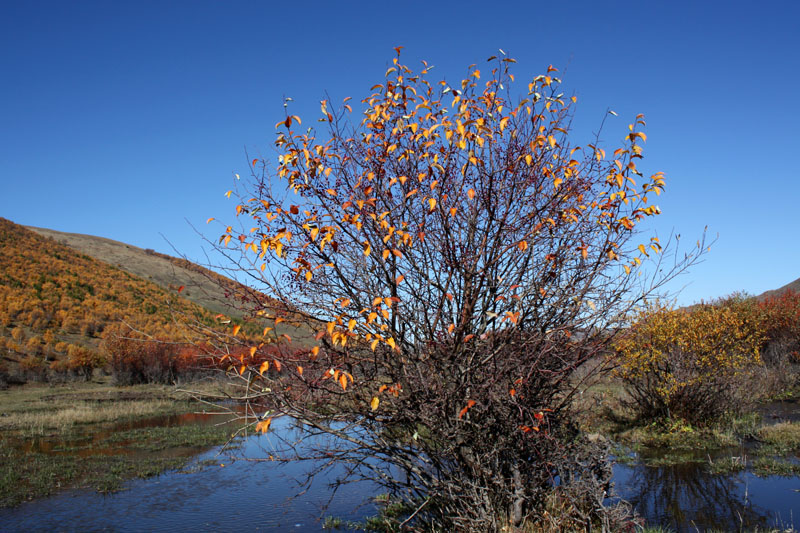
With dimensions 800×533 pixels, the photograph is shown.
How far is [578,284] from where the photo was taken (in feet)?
16.8

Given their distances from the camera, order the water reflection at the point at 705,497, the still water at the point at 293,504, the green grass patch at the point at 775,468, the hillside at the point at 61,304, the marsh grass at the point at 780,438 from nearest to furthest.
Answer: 1. the water reflection at the point at 705,497
2. the still water at the point at 293,504
3. the green grass patch at the point at 775,468
4. the marsh grass at the point at 780,438
5. the hillside at the point at 61,304

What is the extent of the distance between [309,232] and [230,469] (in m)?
10.0

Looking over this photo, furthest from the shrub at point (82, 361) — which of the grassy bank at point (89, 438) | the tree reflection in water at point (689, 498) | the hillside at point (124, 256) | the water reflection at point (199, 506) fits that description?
the tree reflection in water at point (689, 498)

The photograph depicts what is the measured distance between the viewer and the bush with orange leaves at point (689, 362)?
1177 centimetres

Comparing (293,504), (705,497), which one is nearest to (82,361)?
(293,504)

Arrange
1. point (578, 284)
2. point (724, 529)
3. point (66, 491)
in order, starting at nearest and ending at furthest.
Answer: point (578, 284) → point (724, 529) → point (66, 491)

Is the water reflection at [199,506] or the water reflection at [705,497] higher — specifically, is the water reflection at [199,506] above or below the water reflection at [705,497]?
below

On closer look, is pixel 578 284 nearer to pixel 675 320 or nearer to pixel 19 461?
pixel 675 320

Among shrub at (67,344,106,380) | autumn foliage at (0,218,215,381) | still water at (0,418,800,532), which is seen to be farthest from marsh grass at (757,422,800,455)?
shrub at (67,344,106,380)

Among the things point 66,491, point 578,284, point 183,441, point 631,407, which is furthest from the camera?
point 183,441

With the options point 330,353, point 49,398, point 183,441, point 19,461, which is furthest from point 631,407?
point 49,398

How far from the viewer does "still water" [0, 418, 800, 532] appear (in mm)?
7605

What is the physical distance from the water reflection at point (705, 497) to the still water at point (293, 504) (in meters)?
0.01

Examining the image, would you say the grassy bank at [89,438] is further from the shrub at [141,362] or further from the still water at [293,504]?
the shrub at [141,362]
